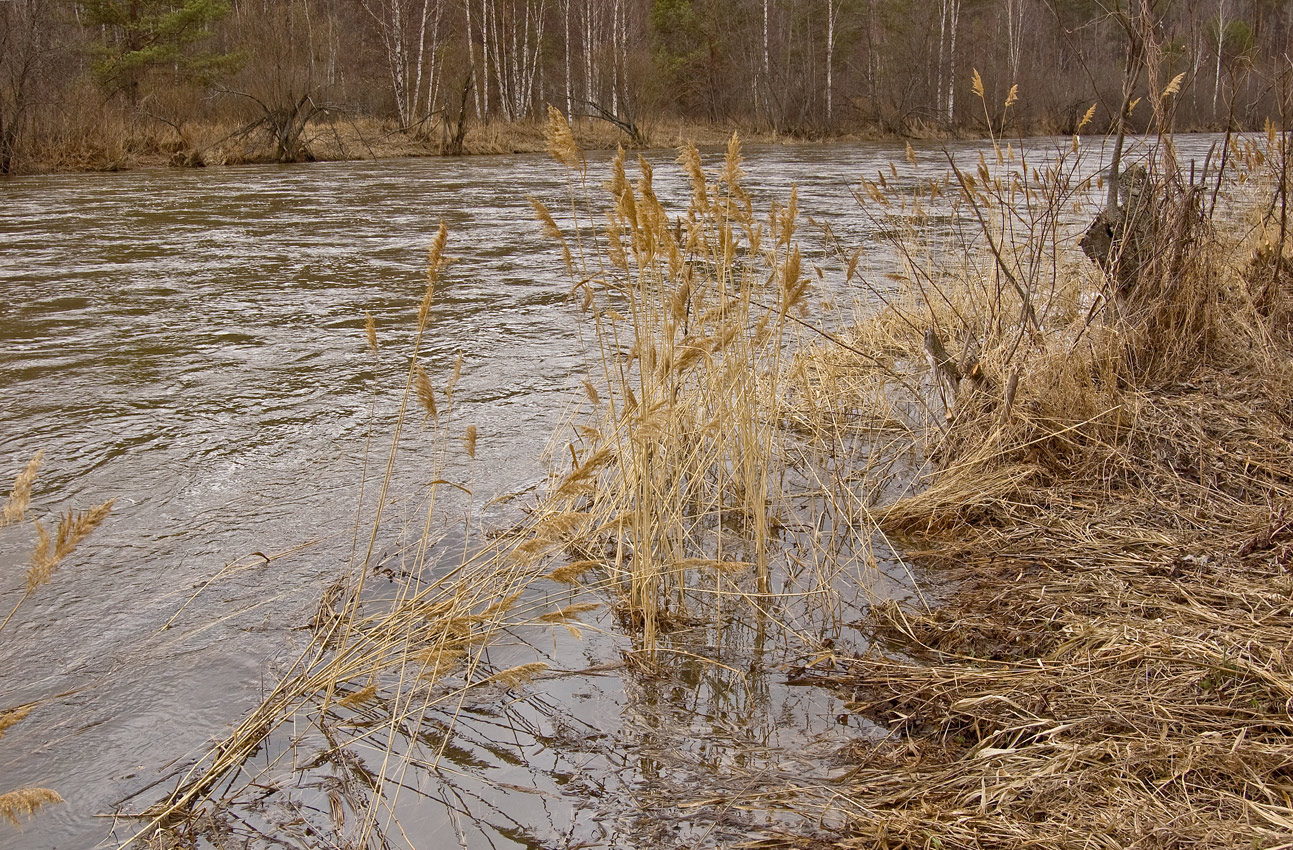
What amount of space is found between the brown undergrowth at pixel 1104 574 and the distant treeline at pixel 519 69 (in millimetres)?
13711

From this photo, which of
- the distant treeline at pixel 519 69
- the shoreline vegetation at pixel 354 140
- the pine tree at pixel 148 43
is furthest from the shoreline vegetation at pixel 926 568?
the pine tree at pixel 148 43

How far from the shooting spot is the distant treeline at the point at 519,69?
18438mm

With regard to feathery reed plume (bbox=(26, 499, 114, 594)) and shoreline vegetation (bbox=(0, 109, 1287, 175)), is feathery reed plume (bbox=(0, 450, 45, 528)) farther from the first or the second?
shoreline vegetation (bbox=(0, 109, 1287, 175))

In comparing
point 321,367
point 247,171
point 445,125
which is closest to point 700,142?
point 445,125

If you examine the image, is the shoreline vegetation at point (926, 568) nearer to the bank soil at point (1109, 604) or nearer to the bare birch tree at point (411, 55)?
the bank soil at point (1109, 604)

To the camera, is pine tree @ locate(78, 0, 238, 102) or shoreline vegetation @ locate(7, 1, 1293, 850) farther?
pine tree @ locate(78, 0, 238, 102)

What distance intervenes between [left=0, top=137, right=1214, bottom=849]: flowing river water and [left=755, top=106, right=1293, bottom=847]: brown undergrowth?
288 mm

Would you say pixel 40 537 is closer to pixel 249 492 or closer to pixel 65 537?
pixel 65 537

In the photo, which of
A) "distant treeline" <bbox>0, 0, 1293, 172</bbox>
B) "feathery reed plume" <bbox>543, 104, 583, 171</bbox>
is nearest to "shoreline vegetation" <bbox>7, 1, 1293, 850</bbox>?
"feathery reed plume" <bbox>543, 104, 583, 171</bbox>

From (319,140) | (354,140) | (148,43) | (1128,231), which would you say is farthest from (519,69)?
(1128,231)

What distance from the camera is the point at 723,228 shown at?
2824 mm

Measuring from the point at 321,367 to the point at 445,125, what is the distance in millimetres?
17552

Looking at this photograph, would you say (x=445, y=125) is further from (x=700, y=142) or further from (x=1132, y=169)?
(x=1132, y=169)

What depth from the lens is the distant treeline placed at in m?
18.4
